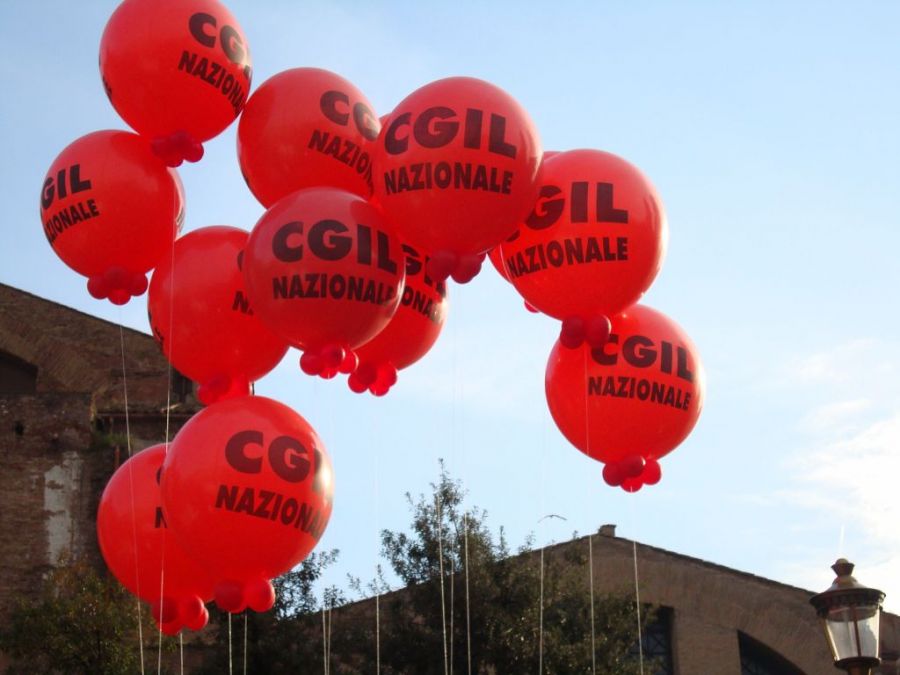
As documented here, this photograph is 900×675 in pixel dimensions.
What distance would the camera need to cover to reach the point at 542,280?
28.0ft

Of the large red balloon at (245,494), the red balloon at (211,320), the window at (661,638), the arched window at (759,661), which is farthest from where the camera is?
the arched window at (759,661)

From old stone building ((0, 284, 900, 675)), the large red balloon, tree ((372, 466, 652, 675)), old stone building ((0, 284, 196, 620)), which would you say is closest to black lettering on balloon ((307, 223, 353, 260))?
the large red balloon

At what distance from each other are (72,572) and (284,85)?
520 inches

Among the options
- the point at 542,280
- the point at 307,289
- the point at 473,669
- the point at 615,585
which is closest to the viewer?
the point at 307,289

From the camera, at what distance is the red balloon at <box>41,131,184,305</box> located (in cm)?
882

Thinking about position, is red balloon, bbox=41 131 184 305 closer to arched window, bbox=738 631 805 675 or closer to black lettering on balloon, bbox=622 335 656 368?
black lettering on balloon, bbox=622 335 656 368

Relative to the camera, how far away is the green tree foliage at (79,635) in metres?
19.1

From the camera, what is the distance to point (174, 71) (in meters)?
8.70

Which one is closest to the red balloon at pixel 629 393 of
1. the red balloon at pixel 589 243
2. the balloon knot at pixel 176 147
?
the red balloon at pixel 589 243

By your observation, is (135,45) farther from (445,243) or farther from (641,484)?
(641,484)

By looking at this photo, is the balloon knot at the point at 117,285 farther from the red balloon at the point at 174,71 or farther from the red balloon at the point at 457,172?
the red balloon at the point at 457,172

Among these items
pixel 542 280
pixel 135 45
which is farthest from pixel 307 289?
pixel 135 45

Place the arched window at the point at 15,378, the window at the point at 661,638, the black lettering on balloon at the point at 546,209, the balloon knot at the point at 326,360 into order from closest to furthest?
the balloon knot at the point at 326,360 < the black lettering on balloon at the point at 546,209 < the window at the point at 661,638 < the arched window at the point at 15,378

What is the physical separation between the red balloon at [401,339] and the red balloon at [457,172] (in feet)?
2.58
